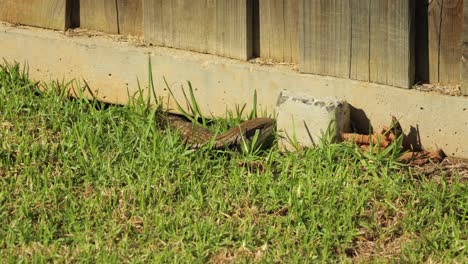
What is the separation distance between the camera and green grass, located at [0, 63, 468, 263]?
4.70 m

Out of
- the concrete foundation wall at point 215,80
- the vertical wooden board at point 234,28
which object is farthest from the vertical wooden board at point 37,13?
the vertical wooden board at point 234,28

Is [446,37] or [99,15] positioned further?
[99,15]

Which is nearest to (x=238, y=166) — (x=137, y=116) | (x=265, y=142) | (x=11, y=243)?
(x=265, y=142)

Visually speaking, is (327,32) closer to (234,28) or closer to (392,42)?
(392,42)

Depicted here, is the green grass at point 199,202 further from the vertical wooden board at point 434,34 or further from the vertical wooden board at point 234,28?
the vertical wooden board at point 234,28

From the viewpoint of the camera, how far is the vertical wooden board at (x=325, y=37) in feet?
17.8

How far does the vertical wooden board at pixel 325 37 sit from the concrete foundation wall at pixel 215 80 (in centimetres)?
6

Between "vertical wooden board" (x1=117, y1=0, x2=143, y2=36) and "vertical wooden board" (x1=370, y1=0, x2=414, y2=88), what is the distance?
1.30 meters

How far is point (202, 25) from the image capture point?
19.0 feet

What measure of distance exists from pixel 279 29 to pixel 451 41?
0.84 m

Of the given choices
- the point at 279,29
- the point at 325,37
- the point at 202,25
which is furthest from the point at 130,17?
the point at 325,37

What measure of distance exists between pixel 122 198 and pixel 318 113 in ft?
3.29

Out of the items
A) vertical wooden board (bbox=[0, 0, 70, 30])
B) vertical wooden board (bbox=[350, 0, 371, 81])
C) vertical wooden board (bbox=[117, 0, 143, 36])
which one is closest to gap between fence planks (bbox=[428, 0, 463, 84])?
vertical wooden board (bbox=[350, 0, 371, 81])

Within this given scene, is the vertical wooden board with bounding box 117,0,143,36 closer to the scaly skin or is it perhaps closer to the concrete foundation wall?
the concrete foundation wall
